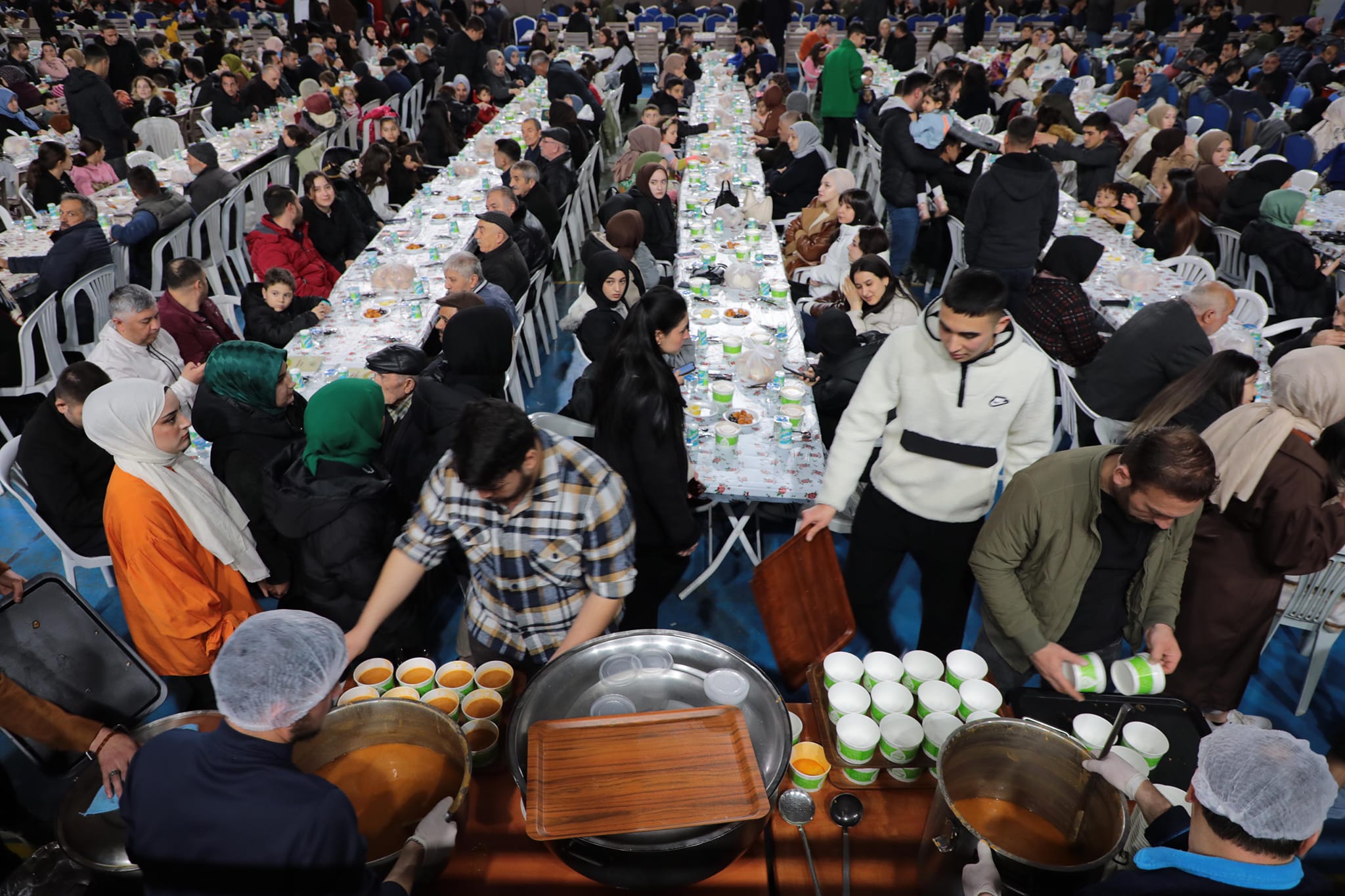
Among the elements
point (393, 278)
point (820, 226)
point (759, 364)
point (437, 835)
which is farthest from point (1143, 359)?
point (393, 278)

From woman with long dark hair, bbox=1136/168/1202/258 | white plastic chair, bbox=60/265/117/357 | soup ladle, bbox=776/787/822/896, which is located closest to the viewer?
soup ladle, bbox=776/787/822/896

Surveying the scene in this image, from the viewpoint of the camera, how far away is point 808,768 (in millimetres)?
1980

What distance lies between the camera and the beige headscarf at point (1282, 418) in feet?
9.02

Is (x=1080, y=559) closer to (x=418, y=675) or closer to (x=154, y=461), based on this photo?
(x=418, y=675)

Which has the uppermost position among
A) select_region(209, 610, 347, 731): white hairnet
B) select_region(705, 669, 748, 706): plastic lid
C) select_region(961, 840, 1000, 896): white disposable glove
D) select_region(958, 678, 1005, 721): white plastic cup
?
select_region(209, 610, 347, 731): white hairnet

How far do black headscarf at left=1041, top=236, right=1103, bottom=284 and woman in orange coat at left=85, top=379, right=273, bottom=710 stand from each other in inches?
197

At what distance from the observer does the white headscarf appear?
8.32ft

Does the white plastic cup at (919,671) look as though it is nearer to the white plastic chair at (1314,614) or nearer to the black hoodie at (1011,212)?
the white plastic chair at (1314,614)

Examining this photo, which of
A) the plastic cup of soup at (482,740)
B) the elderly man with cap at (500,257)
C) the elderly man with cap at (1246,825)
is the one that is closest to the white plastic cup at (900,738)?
the elderly man with cap at (1246,825)

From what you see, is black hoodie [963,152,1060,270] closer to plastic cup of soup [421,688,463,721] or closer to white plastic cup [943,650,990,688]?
white plastic cup [943,650,990,688]

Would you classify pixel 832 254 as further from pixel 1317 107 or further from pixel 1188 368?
pixel 1317 107

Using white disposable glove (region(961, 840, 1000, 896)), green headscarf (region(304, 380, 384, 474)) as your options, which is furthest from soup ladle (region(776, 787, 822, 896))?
green headscarf (region(304, 380, 384, 474))

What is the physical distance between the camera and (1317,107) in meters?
9.38

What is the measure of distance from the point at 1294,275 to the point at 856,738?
6.05 metres
